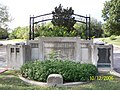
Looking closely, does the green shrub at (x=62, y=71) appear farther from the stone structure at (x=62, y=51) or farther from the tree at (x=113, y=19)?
the tree at (x=113, y=19)

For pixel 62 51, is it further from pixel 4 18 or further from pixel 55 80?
pixel 4 18

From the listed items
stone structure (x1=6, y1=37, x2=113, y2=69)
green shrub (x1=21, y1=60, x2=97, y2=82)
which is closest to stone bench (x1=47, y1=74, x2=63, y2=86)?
green shrub (x1=21, y1=60, x2=97, y2=82)

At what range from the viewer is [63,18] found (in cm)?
1434

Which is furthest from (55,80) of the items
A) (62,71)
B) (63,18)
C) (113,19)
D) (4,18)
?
(113,19)

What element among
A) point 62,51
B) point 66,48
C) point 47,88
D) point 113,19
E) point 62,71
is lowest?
point 47,88

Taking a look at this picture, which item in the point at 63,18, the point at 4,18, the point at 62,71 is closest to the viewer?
the point at 62,71

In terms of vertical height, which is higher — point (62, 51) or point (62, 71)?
point (62, 51)

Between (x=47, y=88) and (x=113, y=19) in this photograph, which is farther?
(x=113, y=19)

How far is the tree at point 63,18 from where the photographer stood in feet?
46.5

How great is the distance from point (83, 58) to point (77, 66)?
10.2 feet

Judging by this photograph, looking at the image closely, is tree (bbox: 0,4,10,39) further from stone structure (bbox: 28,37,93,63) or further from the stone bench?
the stone bench

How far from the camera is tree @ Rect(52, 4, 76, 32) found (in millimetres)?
14172

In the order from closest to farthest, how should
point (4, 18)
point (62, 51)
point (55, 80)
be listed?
point (55, 80) → point (62, 51) → point (4, 18)

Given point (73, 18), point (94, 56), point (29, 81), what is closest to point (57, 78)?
point (29, 81)
